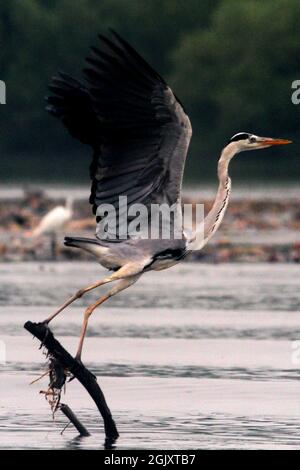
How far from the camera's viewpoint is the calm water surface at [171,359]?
962 centimetres

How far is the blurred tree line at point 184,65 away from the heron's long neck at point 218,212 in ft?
88.2

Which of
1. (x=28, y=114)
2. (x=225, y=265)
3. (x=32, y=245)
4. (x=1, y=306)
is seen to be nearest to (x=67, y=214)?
(x=32, y=245)

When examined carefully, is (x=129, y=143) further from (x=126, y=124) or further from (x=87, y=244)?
(x=87, y=244)

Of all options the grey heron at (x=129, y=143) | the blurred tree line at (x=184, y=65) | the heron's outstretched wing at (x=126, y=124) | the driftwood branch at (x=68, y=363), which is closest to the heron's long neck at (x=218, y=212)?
the grey heron at (x=129, y=143)

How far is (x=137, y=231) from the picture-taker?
10.7m

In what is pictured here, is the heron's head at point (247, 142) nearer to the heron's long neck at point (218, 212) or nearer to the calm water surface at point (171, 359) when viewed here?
the heron's long neck at point (218, 212)

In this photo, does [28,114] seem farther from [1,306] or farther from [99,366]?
[99,366]

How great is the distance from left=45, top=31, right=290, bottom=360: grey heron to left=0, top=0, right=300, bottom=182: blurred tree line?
27.0 metres

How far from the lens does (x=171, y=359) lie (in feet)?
40.5

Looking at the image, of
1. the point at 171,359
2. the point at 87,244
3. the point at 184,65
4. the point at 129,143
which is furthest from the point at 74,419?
the point at 184,65

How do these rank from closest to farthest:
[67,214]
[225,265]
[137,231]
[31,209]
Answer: [137,231] < [225,265] < [67,214] < [31,209]

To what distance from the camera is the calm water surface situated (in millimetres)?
9617

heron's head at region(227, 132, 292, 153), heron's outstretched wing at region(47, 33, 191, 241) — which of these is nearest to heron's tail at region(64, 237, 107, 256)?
heron's outstretched wing at region(47, 33, 191, 241)

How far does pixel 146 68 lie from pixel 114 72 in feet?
0.67
